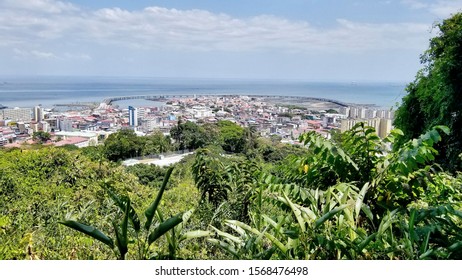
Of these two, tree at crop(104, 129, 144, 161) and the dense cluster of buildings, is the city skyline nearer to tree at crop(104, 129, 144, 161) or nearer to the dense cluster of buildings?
the dense cluster of buildings

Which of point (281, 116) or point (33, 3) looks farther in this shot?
point (281, 116)

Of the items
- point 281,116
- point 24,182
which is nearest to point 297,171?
point 281,116

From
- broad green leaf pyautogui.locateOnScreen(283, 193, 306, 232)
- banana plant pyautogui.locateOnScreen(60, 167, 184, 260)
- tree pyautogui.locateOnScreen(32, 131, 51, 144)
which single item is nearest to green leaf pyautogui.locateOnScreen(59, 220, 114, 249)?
banana plant pyautogui.locateOnScreen(60, 167, 184, 260)

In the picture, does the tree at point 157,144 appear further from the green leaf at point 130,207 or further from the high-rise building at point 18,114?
the green leaf at point 130,207

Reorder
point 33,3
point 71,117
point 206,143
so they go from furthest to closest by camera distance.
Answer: point 206,143 < point 71,117 < point 33,3

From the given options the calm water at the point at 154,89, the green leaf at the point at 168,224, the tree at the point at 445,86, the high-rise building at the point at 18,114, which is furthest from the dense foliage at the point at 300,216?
the tree at the point at 445,86

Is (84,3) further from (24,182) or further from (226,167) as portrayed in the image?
(24,182)

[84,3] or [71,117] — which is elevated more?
[84,3]
